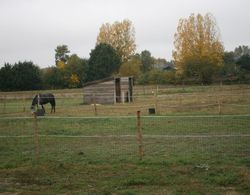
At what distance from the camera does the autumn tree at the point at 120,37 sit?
7225cm

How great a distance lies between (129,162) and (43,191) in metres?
2.58

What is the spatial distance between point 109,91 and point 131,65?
105 feet

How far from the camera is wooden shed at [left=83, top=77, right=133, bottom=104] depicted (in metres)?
34.2

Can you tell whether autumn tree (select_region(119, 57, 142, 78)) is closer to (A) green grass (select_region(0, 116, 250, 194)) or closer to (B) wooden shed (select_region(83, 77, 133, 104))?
(B) wooden shed (select_region(83, 77, 133, 104))

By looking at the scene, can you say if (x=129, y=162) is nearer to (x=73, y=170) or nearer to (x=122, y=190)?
(x=73, y=170)

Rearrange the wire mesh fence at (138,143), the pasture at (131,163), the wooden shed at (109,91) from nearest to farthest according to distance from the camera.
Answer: the pasture at (131,163), the wire mesh fence at (138,143), the wooden shed at (109,91)

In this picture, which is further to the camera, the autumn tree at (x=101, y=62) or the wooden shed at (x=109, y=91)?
the autumn tree at (x=101, y=62)

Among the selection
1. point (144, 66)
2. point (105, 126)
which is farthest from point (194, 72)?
point (105, 126)

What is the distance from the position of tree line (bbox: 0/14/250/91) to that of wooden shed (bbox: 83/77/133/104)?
67.7 feet

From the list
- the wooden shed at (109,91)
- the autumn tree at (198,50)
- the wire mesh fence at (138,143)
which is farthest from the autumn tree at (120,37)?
the wire mesh fence at (138,143)

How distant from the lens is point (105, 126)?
51.3 feet

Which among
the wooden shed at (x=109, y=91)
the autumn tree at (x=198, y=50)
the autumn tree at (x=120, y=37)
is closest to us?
the wooden shed at (x=109, y=91)

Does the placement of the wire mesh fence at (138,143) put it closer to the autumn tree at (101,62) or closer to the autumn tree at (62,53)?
the autumn tree at (101,62)

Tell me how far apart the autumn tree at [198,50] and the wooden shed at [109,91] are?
66.6 feet
